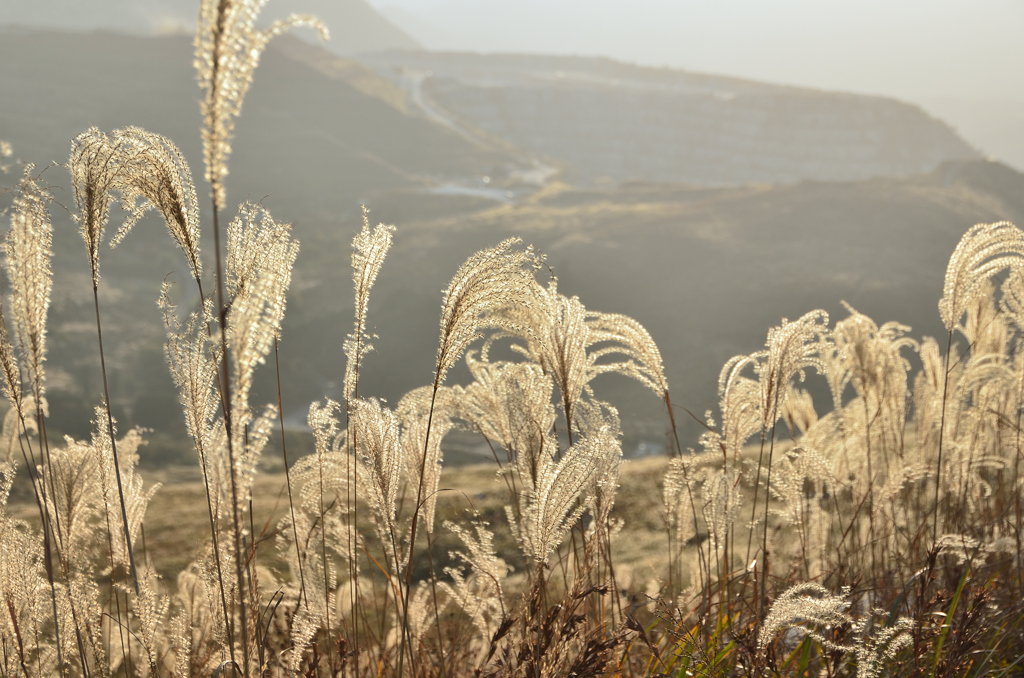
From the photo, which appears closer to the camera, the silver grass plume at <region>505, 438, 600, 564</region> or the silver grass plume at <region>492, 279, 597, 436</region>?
the silver grass plume at <region>505, 438, 600, 564</region>

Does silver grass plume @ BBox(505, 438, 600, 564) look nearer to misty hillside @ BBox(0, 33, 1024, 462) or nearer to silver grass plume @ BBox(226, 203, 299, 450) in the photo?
silver grass plume @ BBox(226, 203, 299, 450)

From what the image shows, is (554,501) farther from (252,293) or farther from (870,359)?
(870,359)

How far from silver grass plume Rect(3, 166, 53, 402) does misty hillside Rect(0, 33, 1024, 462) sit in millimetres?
25317

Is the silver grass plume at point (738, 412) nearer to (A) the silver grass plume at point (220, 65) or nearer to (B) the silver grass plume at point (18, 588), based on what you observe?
(A) the silver grass plume at point (220, 65)

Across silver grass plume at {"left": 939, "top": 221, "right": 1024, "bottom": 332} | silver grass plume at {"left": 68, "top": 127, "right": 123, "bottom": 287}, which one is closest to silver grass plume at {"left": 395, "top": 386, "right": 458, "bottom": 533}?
silver grass plume at {"left": 68, "top": 127, "right": 123, "bottom": 287}

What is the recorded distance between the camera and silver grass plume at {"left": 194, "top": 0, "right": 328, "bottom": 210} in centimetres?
117

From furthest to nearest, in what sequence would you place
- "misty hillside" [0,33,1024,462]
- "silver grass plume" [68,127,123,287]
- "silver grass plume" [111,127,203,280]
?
"misty hillside" [0,33,1024,462] → "silver grass plume" [68,127,123,287] → "silver grass plume" [111,127,203,280]

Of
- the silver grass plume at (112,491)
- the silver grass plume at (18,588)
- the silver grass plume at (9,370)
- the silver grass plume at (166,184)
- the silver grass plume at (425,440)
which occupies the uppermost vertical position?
the silver grass plume at (166,184)

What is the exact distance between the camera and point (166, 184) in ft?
5.58

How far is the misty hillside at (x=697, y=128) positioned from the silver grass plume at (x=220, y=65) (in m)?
96.7

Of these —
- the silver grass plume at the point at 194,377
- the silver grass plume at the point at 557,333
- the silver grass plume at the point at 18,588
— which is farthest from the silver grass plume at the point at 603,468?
the silver grass plume at the point at 18,588

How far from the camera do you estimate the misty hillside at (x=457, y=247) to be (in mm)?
39875

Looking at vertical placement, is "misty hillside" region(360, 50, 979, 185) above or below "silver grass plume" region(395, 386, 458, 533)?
above

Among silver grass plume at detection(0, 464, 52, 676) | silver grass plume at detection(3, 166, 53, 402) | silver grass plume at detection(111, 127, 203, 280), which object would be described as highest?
silver grass plume at detection(111, 127, 203, 280)
